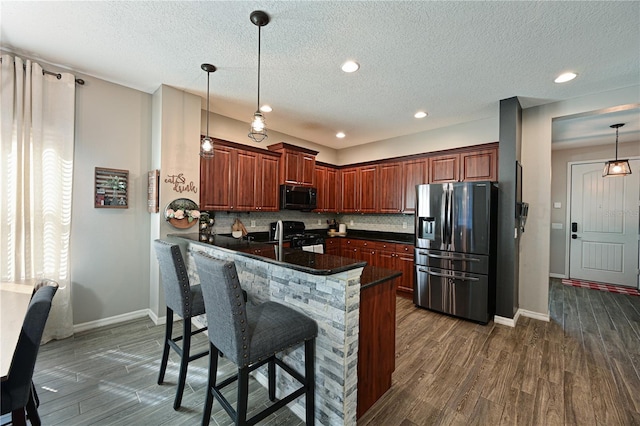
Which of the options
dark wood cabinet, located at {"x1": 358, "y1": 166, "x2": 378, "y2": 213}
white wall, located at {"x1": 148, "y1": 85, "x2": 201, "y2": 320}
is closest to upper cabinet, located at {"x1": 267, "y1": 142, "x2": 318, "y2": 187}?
dark wood cabinet, located at {"x1": 358, "y1": 166, "x2": 378, "y2": 213}

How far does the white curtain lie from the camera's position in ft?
7.93

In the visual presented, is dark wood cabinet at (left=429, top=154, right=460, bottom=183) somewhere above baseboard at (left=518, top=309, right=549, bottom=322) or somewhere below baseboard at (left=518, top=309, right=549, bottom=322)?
above

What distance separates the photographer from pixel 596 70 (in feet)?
8.37

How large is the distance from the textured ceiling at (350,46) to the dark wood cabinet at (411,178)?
3.91ft

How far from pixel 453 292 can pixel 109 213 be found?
440 cm

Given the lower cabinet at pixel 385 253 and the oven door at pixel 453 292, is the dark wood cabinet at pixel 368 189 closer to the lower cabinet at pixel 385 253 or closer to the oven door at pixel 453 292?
the lower cabinet at pixel 385 253

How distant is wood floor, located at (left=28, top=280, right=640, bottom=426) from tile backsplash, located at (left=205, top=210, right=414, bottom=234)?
173 centimetres

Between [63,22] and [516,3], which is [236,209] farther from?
[516,3]

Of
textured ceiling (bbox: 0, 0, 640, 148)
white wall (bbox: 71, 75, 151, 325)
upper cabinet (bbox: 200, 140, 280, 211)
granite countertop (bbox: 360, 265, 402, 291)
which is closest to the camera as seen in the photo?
granite countertop (bbox: 360, 265, 402, 291)

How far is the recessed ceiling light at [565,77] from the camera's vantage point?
2.63 meters

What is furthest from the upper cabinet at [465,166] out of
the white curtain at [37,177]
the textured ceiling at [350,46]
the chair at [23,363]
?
the white curtain at [37,177]

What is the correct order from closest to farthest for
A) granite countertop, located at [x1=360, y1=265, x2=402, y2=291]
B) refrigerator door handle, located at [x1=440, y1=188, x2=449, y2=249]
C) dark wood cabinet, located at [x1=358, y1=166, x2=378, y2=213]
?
granite countertop, located at [x1=360, y1=265, x2=402, y2=291] → refrigerator door handle, located at [x1=440, y1=188, x2=449, y2=249] → dark wood cabinet, located at [x1=358, y1=166, x2=378, y2=213]

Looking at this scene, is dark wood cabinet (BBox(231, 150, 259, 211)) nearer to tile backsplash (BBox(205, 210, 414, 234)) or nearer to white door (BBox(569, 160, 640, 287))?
tile backsplash (BBox(205, 210, 414, 234))

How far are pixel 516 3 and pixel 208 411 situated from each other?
10.9 ft
